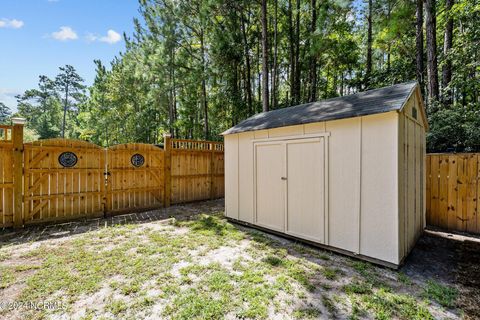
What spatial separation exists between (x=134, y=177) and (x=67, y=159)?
59.0 inches

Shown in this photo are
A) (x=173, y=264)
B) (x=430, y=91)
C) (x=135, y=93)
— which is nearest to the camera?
(x=173, y=264)

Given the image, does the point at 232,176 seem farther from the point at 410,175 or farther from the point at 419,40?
the point at 419,40

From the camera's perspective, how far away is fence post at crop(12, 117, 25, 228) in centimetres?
428

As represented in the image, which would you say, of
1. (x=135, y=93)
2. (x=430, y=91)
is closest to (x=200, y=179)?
(x=430, y=91)

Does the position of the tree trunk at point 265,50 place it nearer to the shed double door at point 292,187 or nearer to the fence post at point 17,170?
the shed double door at point 292,187

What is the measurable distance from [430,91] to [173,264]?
24.7 feet

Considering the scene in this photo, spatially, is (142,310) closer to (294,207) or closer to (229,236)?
(229,236)

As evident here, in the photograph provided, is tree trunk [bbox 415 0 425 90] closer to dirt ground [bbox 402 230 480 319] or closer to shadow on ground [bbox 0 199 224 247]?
dirt ground [bbox 402 230 480 319]

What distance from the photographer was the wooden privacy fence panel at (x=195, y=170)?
6.75 metres

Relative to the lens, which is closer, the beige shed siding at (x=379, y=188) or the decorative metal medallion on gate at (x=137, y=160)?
the beige shed siding at (x=379, y=188)

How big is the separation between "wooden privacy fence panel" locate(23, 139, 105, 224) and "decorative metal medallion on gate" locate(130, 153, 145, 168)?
691 mm

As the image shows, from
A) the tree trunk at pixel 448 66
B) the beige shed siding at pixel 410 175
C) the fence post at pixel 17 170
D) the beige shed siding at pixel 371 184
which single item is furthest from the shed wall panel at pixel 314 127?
the fence post at pixel 17 170

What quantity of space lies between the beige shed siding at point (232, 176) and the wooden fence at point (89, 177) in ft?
7.34

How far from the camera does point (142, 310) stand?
201 centimetres
